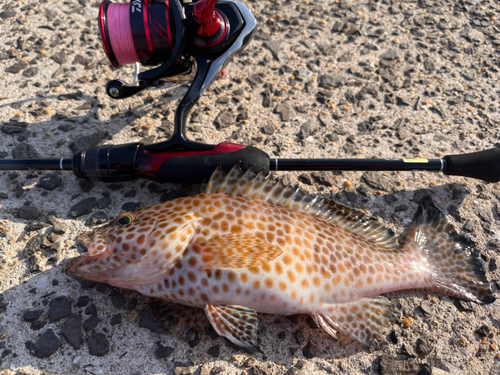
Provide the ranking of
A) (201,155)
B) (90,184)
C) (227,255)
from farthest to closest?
(90,184), (201,155), (227,255)

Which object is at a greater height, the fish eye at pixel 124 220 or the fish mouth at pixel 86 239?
the fish eye at pixel 124 220

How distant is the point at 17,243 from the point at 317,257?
7.88 ft

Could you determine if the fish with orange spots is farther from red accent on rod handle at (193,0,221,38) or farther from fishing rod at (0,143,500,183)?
red accent on rod handle at (193,0,221,38)

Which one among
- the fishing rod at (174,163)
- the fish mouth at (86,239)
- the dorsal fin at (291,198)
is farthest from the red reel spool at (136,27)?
the fish mouth at (86,239)

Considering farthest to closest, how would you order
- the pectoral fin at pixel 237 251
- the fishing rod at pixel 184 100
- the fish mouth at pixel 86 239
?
1. the fishing rod at pixel 184 100
2. the fish mouth at pixel 86 239
3. the pectoral fin at pixel 237 251

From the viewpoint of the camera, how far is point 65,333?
2.53m

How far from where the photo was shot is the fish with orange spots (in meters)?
2.39

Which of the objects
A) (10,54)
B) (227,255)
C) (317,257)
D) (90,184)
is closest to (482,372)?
(317,257)

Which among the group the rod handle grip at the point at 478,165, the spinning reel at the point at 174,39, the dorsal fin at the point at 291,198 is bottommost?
the dorsal fin at the point at 291,198

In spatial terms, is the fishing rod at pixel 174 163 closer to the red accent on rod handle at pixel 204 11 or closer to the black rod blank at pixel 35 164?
the black rod blank at pixel 35 164

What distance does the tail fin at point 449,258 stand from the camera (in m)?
2.77

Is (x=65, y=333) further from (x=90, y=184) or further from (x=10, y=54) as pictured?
(x=10, y=54)

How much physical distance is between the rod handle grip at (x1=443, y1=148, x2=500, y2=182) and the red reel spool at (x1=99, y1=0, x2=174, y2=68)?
259cm

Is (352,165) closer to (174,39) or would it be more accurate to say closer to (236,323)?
(236,323)
